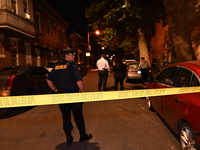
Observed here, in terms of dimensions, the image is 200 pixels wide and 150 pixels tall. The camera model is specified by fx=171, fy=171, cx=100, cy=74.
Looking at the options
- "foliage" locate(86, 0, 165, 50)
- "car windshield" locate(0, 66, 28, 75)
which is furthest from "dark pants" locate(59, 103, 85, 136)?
"foliage" locate(86, 0, 165, 50)

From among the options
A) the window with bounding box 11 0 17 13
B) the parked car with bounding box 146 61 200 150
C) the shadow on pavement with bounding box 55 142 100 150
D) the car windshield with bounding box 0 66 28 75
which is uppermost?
the window with bounding box 11 0 17 13

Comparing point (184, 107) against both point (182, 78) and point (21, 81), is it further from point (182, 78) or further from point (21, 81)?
point (21, 81)

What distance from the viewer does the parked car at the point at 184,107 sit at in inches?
99.0

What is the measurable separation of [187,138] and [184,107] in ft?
1.64

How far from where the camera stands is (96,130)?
4.03 m

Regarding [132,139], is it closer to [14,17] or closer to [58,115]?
[58,115]

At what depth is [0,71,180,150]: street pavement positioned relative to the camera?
3350 millimetres

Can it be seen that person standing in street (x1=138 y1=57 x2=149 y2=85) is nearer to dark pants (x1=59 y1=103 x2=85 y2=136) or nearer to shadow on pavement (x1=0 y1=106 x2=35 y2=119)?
shadow on pavement (x1=0 y1=106 x2=35 y2=119)

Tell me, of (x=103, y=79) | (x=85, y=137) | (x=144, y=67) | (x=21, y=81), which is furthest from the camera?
(x=144, y=67)

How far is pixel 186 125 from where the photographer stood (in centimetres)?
273

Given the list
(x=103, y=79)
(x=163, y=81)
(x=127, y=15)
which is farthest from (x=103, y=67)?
(x=127, y=15)

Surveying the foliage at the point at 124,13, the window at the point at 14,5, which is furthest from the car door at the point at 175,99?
the window at the point at 14,5

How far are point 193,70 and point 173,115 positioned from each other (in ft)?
2.95

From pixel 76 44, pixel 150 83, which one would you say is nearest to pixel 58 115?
pixel 150 83
